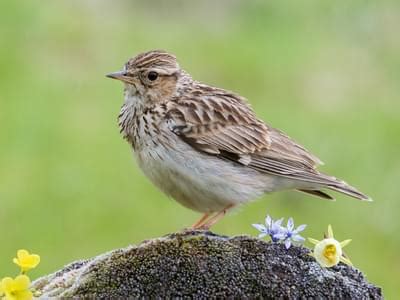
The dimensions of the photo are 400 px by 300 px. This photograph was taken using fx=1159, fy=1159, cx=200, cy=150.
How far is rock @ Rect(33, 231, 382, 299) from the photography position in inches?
211

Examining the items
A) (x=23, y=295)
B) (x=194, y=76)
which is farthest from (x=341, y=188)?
(x=194, y=76)

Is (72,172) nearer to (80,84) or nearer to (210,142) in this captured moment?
(80,84)

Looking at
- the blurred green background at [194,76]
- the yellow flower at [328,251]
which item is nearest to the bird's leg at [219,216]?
the yellow flower at [328,251]

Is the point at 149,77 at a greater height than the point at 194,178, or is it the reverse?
the point at 149,77

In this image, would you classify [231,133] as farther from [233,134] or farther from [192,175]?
[192,175]

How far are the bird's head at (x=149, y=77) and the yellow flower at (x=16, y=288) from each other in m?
2.99

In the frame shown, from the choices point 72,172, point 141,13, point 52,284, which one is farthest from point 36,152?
point 52,284

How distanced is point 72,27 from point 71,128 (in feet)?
10.3

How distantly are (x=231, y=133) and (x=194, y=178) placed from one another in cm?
70

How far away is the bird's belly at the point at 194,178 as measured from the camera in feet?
24.1

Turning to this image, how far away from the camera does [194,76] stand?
48.8ft

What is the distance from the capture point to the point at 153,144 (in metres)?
7.52

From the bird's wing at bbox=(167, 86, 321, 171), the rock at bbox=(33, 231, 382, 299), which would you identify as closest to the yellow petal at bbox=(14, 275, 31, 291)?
the rock at bbox=(33, 231, 382, 299)

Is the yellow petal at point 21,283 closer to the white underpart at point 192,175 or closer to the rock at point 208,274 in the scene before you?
the rock at point 208,274
